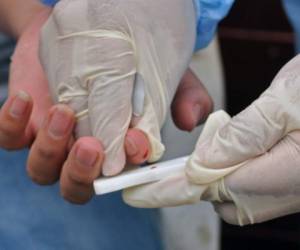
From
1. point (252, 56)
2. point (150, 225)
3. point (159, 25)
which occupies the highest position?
point (159, 25)

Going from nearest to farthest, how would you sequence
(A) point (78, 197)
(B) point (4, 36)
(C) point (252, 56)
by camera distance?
(A) point (78, 197) → (B) point (4, 36) → (C) point (252, 56)

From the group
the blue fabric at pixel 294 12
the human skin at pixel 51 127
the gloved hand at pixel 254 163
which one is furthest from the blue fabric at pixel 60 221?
the blue fabric at pixel 294 12

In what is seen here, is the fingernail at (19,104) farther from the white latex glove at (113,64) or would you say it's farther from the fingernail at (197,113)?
the fingernail at (197,113)

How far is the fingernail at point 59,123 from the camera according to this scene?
668mm

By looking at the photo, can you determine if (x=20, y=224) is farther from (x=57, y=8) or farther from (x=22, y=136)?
(x=57, y=8)

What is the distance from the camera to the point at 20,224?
2.48 ft

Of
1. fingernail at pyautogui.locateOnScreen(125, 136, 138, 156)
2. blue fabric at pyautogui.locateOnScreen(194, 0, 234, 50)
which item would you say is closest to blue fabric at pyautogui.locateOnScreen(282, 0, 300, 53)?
blue fabric at pyautogui.locateOnScreen(194, 0, 234, 50)

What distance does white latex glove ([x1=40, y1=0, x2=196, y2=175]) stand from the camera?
0.65 meters

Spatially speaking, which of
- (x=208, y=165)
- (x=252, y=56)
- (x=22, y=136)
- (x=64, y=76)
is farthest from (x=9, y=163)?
(x=252, y=56)

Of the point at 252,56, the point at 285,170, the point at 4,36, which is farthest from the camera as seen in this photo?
the point at 252,56

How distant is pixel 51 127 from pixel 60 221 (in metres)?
0.13

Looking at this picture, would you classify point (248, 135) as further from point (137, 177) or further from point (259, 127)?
point (137, 177)

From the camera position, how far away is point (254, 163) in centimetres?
62

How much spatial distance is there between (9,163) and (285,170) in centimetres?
37
